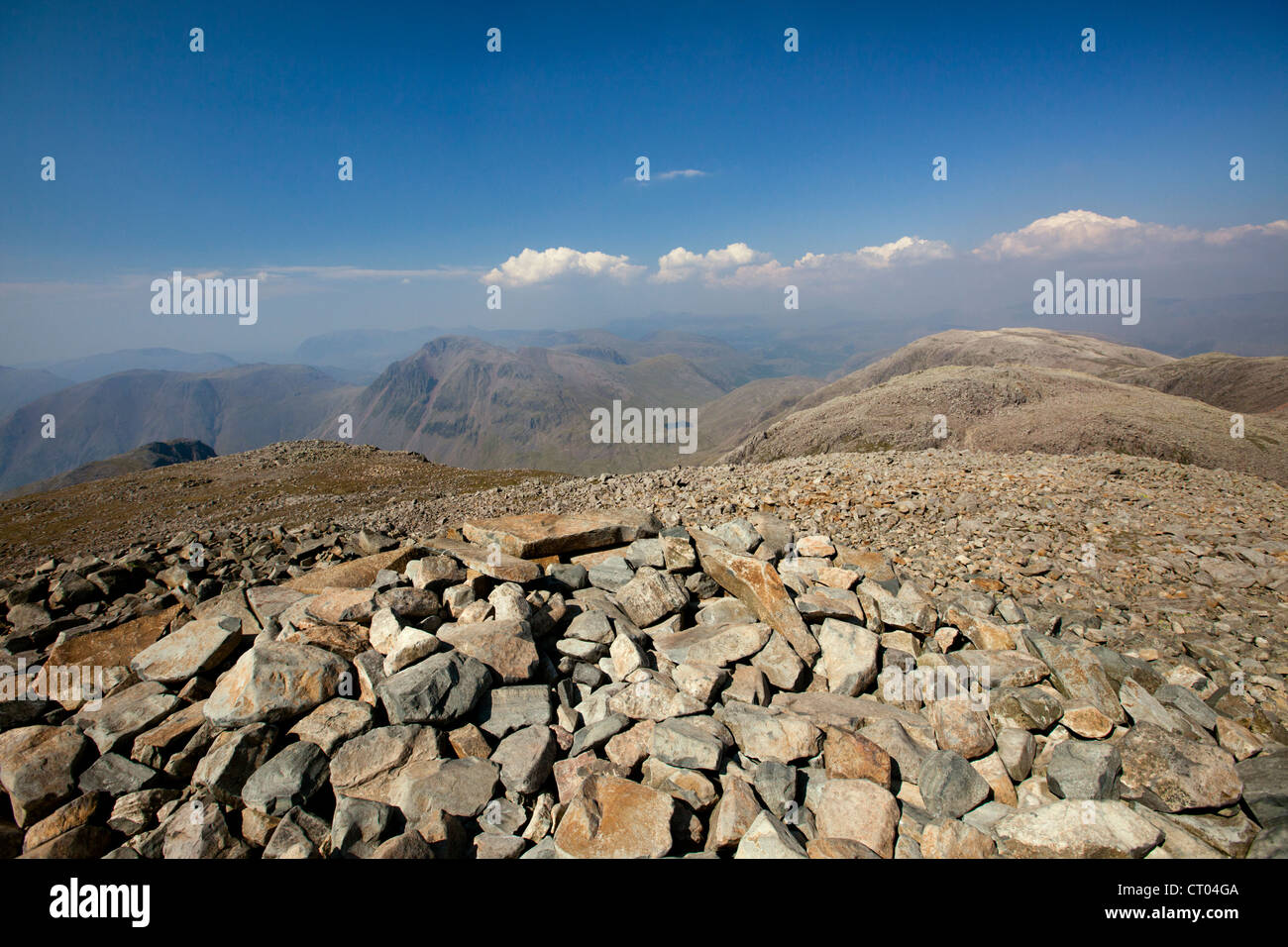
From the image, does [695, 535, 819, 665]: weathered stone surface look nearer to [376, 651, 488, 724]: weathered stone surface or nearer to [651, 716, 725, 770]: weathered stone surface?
[651, 716, 725, 770]: weathered stone surface

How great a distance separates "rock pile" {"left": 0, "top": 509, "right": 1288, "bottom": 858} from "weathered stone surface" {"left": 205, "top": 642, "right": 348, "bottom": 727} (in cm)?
3

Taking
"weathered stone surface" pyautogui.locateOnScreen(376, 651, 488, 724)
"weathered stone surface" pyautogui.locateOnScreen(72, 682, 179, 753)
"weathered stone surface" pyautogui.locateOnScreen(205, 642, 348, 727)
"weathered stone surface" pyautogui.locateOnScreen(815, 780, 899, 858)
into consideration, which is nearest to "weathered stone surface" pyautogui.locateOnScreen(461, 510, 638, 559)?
"weathered stone surface" pyautogui.locateOnScreen(376, 651, 488, 724)

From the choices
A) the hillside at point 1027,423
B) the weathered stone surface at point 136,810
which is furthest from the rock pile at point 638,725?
the hillside at point 1027,423

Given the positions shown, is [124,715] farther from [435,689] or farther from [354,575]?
[435,689]

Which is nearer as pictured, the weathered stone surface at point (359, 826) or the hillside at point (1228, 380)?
the weathered stone surface at point (359, 826)

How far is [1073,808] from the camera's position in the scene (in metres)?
5.04

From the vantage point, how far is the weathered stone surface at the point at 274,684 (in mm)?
5750

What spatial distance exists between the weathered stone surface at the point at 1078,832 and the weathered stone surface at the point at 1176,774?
2.75ft

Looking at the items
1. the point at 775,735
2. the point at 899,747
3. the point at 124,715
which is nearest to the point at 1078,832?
the point at 899,747

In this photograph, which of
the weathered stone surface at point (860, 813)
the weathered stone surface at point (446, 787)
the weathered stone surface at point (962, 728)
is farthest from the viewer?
the weathered stone surface at point (962, 728)

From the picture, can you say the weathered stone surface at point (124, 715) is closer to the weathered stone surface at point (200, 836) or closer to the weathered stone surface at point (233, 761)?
the weathered stone surface at point (233, 761)
